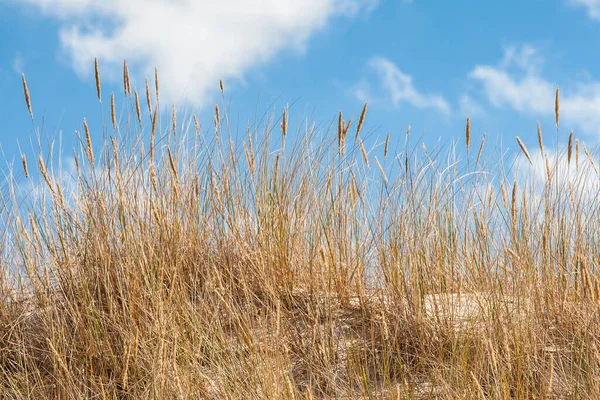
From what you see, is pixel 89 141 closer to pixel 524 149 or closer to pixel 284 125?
pixel 284 125

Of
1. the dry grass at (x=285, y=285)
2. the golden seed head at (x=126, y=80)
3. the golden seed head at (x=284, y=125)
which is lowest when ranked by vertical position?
the dry grass at (x=285, y=285)

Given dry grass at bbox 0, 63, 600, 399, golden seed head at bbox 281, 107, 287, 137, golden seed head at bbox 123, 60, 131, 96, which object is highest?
golden seed head at bbox 123, 60, 131, 96

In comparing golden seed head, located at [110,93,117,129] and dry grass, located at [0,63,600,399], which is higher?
golden seed head, located at [110,93,117,129]

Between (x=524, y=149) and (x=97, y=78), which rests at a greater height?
(x=97, y=78)

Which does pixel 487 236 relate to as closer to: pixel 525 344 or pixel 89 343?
pixel 525 344

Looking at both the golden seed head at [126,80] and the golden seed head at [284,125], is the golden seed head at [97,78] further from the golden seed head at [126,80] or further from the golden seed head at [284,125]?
the golden seed head at [284,125]

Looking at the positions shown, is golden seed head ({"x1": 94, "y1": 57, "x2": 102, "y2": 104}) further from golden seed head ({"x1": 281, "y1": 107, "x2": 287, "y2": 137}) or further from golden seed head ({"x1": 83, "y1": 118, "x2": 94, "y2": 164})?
golden seed head ({"x1": 281, "y1": 107, "x2": 287, "y2": 137})

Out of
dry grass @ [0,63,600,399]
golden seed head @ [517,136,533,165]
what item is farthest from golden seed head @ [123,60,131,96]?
golden seed head @ [517,136,533,165]

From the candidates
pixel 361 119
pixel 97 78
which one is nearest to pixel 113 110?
pixel 97 78

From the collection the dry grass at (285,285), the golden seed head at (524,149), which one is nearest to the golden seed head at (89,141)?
the dry grass at (285,285)

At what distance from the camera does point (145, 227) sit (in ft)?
11.1

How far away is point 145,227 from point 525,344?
184 centimetres

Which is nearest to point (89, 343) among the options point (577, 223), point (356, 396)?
point (356, 396)

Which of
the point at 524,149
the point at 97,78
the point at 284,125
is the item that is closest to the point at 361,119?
the point at 284,125
